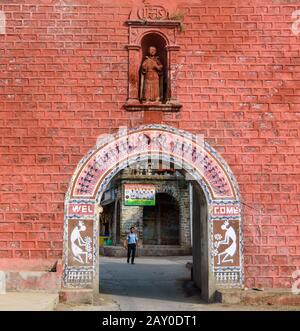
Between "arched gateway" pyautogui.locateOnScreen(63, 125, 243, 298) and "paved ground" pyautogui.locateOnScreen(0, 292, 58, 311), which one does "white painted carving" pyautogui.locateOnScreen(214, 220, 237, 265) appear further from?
"paved ground" pyautogui.locateOnScreen(0, 292, 58, 311)

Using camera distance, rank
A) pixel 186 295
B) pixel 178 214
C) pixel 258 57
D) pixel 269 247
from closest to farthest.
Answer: pixel 269 247 < pixel 258 57 < pixel 186 295 < pixel 178 214

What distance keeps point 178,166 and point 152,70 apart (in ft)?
6.57

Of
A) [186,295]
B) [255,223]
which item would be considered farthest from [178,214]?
[255,223]

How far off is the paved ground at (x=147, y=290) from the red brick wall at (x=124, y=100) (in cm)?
121

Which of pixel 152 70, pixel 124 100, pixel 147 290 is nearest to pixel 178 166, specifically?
pixel 124 100

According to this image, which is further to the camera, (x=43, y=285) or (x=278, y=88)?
(x=278, y=88)

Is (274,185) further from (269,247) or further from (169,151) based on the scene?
(169,151)

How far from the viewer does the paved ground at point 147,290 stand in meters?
8.49

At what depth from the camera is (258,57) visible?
9.55m

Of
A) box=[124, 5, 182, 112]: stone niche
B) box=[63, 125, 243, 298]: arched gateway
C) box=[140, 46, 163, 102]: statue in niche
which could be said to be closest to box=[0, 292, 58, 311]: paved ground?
box=[63, 125, 243, 298]: arched gateway

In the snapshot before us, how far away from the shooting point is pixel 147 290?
11031 mm

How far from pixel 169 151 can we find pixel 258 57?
2.61 metres
